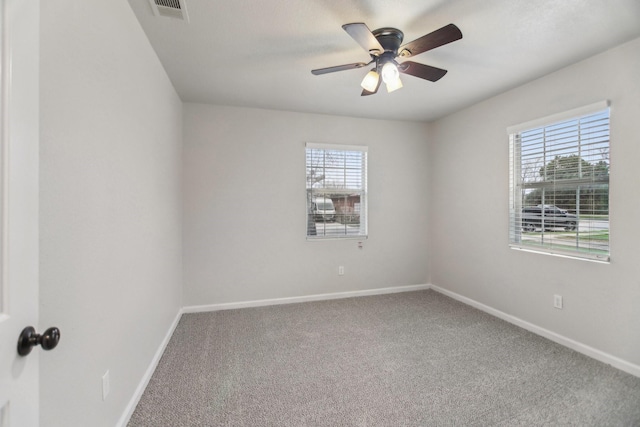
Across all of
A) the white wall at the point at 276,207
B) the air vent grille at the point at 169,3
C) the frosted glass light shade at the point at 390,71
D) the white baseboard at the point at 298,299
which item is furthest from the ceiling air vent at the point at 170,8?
the white baseboard at the point at 298,299

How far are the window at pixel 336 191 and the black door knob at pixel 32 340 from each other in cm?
314

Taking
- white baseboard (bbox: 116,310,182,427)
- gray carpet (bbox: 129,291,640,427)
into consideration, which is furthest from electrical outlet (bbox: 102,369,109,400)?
gray carpet (bbox: 129,291,640,427)

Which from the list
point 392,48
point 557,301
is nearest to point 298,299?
point 557,301

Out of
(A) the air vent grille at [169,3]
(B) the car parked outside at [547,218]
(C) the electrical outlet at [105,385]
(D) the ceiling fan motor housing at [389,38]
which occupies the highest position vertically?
(A) the air vent grille at [169,3]

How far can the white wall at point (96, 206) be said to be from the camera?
1082mm

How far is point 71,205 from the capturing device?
1.20 m

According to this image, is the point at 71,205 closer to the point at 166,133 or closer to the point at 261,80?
the point at 166,133

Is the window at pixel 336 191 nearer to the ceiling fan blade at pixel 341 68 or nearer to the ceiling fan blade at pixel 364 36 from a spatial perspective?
the ceiling fan blade at pixel 341 68

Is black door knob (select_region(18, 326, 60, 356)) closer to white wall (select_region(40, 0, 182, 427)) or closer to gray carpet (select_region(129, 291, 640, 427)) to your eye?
white wall (select_region(40, 0, 182, 427))

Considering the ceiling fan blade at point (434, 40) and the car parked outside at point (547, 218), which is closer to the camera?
the ceiling fan blade at point (434, 40)

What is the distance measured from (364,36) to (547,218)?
2472 mm

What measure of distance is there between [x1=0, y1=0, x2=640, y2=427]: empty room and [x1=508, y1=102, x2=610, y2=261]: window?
19 mm

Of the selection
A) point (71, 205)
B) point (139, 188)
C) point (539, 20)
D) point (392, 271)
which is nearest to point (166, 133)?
point (139, 188)

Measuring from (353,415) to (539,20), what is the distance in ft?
9.16
